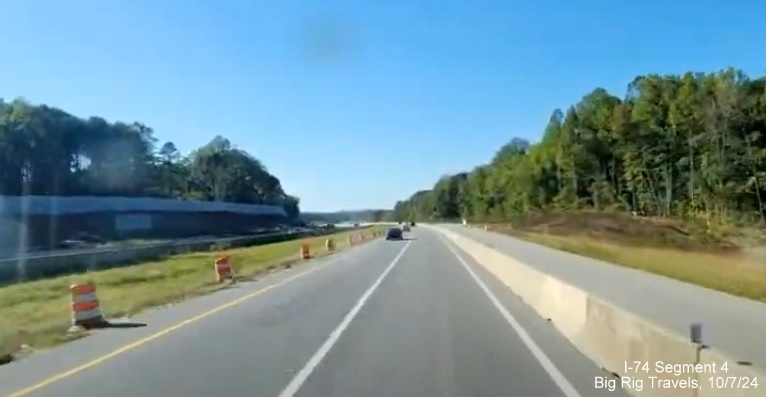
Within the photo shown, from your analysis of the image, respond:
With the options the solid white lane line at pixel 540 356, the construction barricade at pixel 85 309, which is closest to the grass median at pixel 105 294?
the construction barricade at pixel 85 309

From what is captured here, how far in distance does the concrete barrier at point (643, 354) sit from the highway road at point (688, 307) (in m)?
1.76

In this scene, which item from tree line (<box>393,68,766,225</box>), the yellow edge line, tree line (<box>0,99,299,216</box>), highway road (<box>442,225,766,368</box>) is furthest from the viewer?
→ tree line (<box>0,99,299,216</box>)

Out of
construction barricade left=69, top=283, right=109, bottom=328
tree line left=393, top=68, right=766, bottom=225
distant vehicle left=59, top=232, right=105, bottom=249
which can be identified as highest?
tree line left=393, top=68, right=766, bottom=225

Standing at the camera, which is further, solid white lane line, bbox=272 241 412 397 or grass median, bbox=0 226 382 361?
grass median, bbox=0 226 382 361

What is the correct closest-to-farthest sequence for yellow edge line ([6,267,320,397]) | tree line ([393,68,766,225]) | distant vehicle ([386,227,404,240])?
yellow edge line ([6,267,320,397]) < tree line ([393,68,766,225]) < distant vehicle ([386,227,404,240])

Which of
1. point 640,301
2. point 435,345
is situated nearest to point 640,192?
point 640,301

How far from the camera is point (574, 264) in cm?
4462

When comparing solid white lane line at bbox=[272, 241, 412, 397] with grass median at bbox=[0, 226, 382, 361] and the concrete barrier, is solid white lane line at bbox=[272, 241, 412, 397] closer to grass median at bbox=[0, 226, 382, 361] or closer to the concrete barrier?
the concrete barrier

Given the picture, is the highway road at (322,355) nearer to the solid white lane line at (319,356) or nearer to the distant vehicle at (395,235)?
the solid white lane line at (319,356)

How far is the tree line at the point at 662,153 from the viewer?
96.9 metres

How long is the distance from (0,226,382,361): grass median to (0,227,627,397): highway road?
1306 mm

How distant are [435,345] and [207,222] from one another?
117570mm

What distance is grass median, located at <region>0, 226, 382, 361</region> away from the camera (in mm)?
19047

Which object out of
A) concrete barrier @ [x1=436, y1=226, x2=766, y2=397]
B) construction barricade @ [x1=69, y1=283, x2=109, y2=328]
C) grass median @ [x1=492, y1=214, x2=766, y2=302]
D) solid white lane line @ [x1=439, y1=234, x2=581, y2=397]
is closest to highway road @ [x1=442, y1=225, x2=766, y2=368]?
concrete barrier @ [x1=436, y1=226, x2=766, y2=397]
